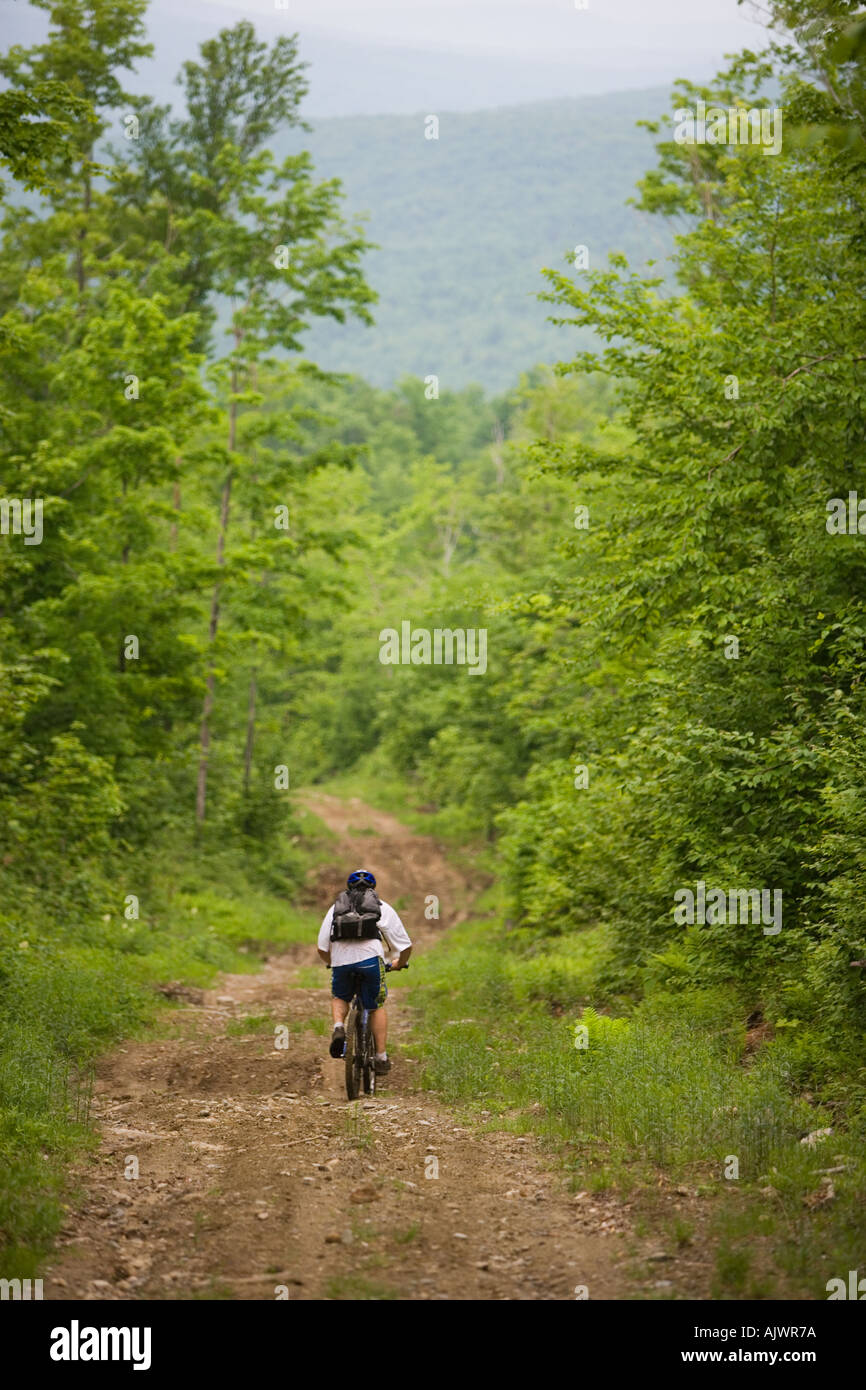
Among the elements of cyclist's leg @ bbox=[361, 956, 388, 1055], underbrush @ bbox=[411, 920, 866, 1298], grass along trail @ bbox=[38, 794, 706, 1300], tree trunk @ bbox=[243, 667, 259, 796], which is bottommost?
grass along trail @ bbox=[38, 794, 706, 1300]

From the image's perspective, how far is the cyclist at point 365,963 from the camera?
9.83m

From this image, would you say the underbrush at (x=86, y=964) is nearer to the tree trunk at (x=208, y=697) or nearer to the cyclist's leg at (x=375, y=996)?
the tree trunk at (x=208, y=697)

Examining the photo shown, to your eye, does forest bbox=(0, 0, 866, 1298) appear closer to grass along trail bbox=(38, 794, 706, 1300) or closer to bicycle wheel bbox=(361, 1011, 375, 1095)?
grass along trail bbox=(38, 794, 706, 1300)

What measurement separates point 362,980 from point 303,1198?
109 inches

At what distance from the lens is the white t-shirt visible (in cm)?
986

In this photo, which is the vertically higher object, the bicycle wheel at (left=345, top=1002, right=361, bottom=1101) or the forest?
the forest

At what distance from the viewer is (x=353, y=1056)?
992 centimetres

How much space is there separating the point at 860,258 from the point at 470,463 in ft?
224

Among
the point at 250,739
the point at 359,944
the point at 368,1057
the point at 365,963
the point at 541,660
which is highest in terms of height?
the point at 541,660

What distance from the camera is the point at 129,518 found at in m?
22.0

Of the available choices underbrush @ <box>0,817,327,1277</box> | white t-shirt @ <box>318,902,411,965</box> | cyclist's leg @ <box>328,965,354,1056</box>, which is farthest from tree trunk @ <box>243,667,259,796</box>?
cyclist's leg @ <box>328,965,354,1056</box>

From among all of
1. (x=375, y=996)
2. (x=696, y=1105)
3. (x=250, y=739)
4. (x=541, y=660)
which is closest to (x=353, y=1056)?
(x=375, y=996)

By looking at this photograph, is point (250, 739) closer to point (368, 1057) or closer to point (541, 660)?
point (541, 660)
